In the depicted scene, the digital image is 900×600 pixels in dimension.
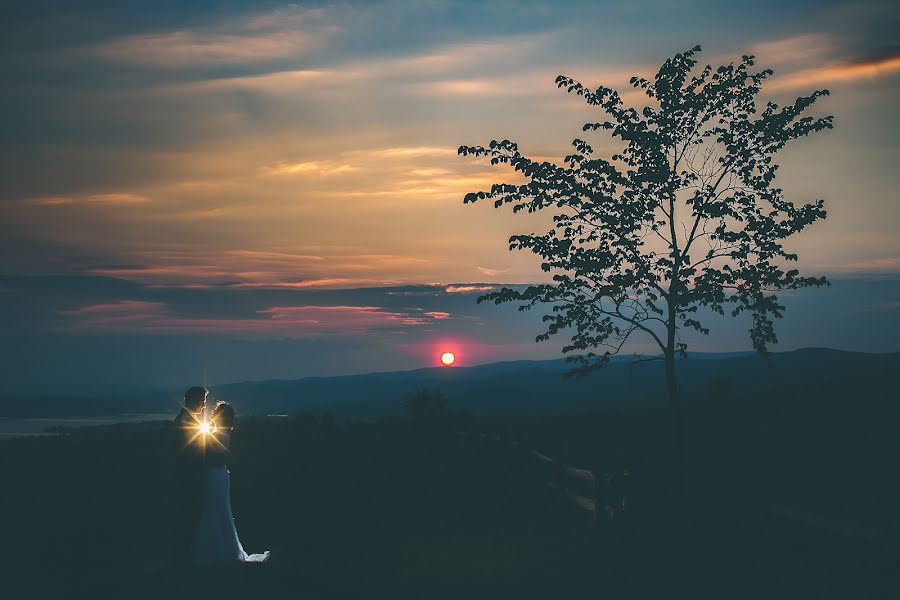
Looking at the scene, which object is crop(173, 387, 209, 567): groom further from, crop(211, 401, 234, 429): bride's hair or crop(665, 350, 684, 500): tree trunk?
crop(665, 350, 684, 500): tree trunk

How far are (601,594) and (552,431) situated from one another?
3493cm

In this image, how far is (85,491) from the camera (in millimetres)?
26953

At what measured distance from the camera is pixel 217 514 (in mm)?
14461

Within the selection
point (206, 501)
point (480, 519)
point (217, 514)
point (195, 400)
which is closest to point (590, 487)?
point (480, 519)

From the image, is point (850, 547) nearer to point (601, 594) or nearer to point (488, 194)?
point (601, 594)

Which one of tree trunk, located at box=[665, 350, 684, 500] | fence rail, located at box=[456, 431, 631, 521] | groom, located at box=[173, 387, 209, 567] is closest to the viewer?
groom, located at box=[173, 387, 209, 567]

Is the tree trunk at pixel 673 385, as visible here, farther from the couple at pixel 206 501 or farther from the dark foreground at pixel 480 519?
the couple at pixel 206 501

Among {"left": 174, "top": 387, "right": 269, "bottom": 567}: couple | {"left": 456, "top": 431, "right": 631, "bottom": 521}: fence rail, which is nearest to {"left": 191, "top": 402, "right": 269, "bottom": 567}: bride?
{"left": 174, "top": 387, "right": 269, "bottom": 567}: couple

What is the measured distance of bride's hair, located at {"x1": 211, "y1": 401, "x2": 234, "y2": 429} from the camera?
47.2ft

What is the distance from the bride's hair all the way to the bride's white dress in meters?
0.17

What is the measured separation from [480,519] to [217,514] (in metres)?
8.47

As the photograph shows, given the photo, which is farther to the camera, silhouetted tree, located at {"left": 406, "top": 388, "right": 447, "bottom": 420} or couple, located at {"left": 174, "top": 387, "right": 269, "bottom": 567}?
silhouetted tree, located at {"left": 406, "top": 388, "right": 447, "bottom": 420}

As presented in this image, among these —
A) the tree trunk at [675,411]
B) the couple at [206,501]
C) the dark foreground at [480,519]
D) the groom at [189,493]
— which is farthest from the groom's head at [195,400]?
the tree trunk at [675,411]

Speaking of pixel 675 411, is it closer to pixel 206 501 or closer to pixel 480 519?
pixel 480 519
